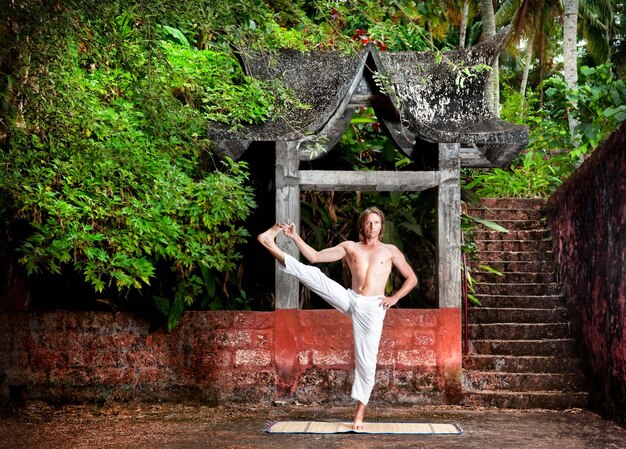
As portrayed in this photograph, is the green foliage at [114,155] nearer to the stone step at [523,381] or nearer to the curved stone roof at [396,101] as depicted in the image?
the curved stone roof at [396,101]

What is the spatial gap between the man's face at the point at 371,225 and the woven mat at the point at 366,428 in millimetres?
1424

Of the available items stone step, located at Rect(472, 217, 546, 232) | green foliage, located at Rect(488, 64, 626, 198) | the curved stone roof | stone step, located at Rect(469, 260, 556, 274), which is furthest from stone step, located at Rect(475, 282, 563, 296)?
the curved stone roof

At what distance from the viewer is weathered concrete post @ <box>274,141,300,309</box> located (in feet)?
22.2

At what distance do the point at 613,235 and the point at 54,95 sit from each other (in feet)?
14.3

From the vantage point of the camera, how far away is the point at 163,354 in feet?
22.2

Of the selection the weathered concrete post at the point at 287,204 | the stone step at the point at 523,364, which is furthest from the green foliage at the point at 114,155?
the stone step at the point at 523,364

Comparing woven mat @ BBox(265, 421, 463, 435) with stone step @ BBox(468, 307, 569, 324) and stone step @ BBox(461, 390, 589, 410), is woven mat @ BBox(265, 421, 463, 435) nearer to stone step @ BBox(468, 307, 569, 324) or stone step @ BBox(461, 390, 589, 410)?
stone step @ BBox(461, 390, 589, 410)

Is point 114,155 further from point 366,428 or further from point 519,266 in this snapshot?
point 519,266

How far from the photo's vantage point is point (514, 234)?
9773 millimetres

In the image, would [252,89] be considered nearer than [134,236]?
No

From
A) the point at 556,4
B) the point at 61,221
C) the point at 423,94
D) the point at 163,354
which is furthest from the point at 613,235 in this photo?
the point at 556,4

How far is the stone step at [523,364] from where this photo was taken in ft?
23.9

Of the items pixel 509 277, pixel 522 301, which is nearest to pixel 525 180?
pixel 509 277

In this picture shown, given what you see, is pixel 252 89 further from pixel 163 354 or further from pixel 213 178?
pixel 163 354
